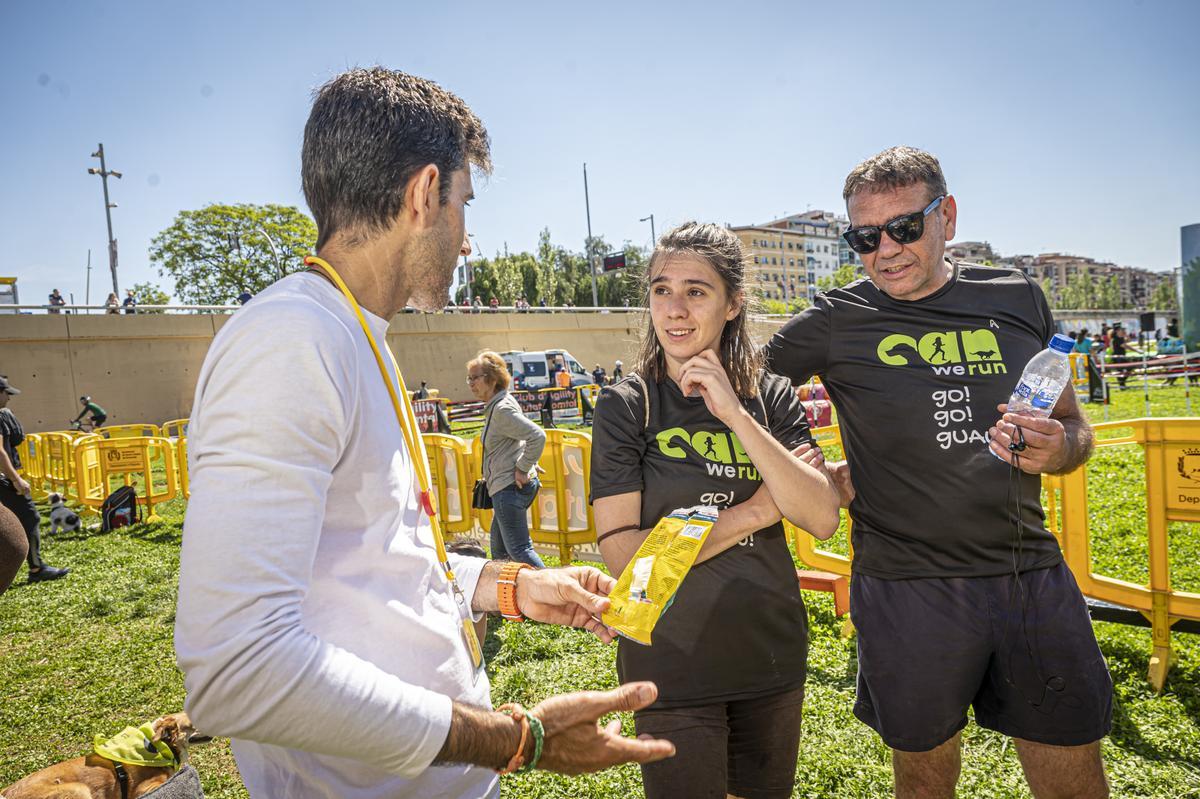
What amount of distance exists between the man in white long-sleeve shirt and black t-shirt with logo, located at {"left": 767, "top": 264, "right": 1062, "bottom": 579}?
58.6 inches

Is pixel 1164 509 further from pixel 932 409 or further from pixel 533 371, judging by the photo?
pixel 533 371

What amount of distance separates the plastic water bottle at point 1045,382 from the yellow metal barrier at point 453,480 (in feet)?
23.0

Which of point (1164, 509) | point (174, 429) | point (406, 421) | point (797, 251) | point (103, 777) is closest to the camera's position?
point (406, 421)

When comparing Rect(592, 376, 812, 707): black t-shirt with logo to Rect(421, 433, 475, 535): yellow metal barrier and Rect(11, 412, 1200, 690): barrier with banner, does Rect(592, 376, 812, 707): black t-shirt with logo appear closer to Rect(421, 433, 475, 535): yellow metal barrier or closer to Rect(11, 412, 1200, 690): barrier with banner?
Rect(11, 412, 1200, 690): barrier with banner

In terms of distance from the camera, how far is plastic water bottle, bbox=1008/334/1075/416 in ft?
7.35

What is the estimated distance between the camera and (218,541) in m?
1.01

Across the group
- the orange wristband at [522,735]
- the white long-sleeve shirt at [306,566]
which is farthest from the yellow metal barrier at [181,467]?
the orange wristband at [522,735]

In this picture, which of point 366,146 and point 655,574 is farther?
point 655,574

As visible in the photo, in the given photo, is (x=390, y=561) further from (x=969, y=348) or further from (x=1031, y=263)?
(x=1031, y=263)

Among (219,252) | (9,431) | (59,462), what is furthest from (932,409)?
(219,252)

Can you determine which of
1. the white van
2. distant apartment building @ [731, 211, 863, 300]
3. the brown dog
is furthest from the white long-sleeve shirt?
distant apartment building @ [731, 211, 863, 300]

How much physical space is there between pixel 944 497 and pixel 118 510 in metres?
12.7

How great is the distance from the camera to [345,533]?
1.25 metres

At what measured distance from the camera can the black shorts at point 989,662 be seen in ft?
7.38
